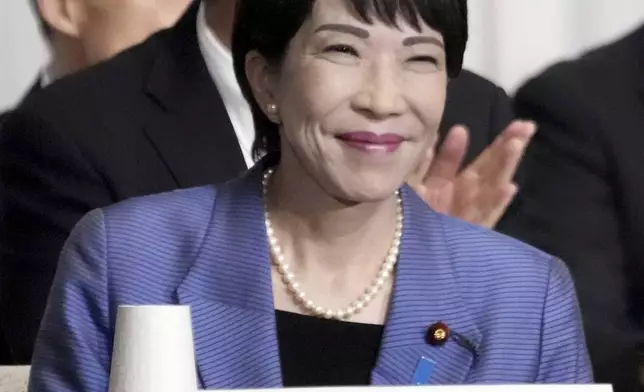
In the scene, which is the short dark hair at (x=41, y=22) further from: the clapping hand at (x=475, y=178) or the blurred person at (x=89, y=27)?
A: the clapping hand at (x=475, y=178)

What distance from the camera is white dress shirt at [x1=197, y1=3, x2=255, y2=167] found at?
4.17 ft

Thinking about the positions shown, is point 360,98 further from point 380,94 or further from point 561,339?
point 561,339

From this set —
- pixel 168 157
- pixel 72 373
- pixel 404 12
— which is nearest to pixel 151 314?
pixel 72 373

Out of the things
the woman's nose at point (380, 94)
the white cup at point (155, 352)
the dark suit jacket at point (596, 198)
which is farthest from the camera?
the dark suit jacket at point (596, 198)

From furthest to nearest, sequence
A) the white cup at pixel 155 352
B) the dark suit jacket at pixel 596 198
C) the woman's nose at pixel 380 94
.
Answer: the dark suit jacket at pixel 596 198 < the woman's nose at pixel 380 94 < the white cup at pixel 155 352

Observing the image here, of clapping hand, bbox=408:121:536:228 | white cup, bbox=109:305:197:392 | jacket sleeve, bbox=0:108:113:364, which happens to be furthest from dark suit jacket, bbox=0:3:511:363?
white cup, bbox=109:305:197:392

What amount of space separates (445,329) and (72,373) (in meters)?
0.34

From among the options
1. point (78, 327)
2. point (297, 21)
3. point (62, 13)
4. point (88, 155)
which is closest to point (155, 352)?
point (78, 327)

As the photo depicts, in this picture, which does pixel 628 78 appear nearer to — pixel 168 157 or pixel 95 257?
pixel 168 157

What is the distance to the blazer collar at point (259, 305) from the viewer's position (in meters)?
0.90

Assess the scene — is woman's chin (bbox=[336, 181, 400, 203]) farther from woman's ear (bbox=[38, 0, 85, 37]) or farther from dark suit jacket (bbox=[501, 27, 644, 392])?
woman's ear (bbox=[38, 0, 85, 37])

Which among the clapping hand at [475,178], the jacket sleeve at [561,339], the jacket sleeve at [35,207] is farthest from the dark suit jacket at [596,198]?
the jacket sleeve at [35,207]

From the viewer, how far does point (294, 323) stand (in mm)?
939

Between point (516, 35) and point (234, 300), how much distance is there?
0.60 m
